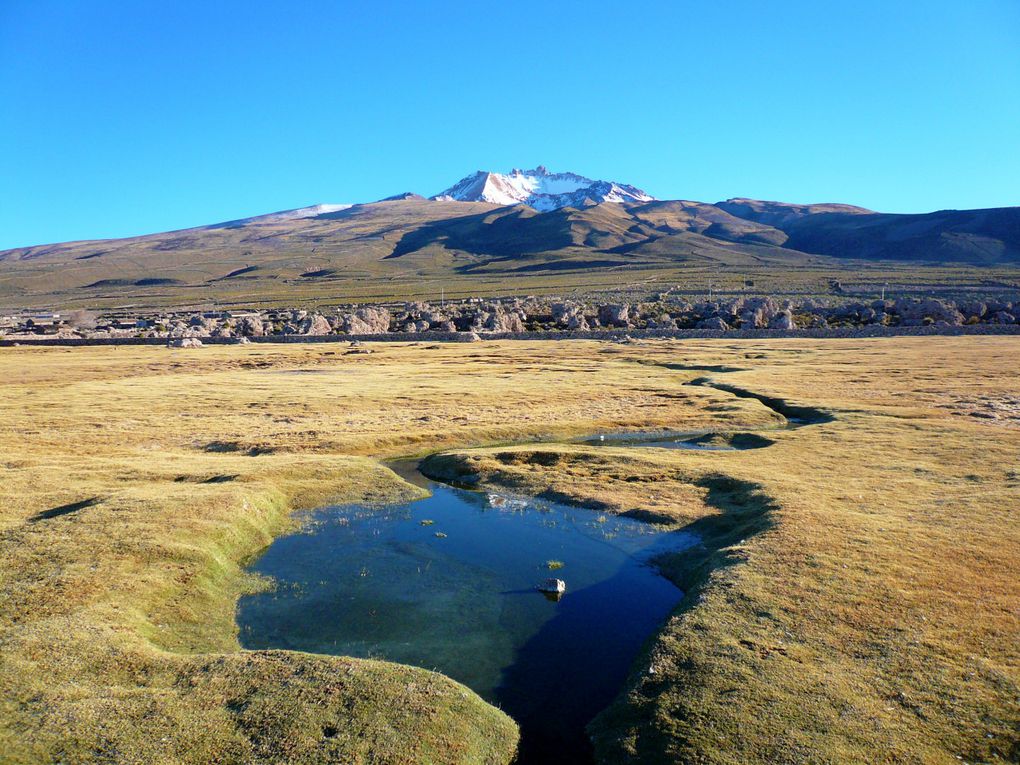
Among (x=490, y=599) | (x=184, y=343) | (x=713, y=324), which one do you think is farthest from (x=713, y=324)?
(x=490, y=599)

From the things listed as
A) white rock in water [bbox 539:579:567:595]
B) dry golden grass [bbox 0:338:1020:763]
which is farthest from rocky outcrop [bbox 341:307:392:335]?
white rock in water [bbox 539:579:567:595]

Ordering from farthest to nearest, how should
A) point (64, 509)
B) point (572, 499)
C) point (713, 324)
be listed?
1. point (713, 324)
2. point (572, 499)
3. point (64, 509)

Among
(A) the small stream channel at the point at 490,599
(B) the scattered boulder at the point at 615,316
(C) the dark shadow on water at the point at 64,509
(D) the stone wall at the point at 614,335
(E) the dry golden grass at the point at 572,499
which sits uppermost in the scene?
(B) the scattered boulder at the point at 615,316

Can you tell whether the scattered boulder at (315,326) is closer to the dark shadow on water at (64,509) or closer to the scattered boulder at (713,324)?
the scattered boulder at (713,324)

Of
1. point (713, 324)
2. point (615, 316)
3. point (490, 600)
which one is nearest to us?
point (490, 600)

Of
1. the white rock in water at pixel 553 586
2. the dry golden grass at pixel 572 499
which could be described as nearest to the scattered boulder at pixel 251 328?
the dry golden grass at pixel 572 499

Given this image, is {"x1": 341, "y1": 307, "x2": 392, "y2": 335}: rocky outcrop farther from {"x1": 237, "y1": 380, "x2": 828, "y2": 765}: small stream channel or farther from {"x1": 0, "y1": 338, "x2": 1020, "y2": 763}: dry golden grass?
{"x1": 237, "y1": 380, "x2": 828, "y2": 765}: small stream channel

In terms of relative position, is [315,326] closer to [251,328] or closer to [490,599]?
→ [251,328]
